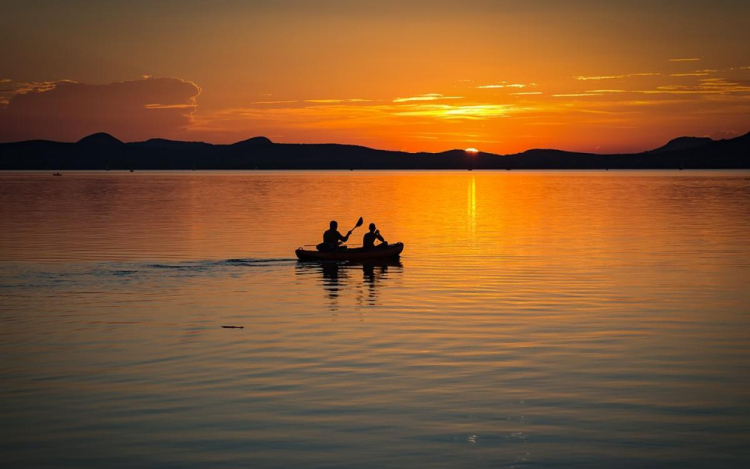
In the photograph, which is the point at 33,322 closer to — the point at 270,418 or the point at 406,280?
the point at 270,418

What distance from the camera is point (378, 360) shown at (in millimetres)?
17797

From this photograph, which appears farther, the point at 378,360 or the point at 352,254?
the point at 352,254

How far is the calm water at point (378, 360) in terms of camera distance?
40.5 feet

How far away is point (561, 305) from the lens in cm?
2494

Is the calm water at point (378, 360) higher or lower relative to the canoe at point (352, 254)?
lower

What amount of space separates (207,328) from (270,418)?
27.8 feet

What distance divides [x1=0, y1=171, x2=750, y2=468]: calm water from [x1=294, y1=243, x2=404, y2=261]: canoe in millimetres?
613

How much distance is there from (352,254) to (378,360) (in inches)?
790

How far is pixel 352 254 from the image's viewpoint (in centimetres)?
3775

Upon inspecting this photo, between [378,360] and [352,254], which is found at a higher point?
[352,254]

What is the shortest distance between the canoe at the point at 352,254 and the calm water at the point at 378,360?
0.61m

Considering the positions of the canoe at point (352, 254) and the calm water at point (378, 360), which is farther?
the canoe at point (352, 254)

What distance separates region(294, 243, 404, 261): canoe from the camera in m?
37.3

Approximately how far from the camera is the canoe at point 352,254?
→ 37344 mm
